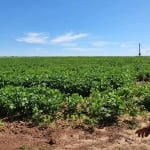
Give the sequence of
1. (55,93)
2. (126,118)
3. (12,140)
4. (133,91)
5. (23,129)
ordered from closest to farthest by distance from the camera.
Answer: (12,140) < (23,129) < (126,118) < (55,93) < (133,91)

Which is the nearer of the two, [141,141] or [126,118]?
[141,141]

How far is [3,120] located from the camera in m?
9.77

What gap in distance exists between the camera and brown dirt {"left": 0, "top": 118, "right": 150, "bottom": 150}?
7.52m

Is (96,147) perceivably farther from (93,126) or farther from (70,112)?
(70,112)

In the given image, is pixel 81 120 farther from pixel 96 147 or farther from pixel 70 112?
pixel 96 147

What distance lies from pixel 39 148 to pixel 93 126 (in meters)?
1.86

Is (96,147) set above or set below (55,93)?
below

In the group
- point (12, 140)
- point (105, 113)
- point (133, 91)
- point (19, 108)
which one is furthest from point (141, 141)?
point (133, 91)

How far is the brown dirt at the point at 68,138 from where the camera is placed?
7516 millimetres

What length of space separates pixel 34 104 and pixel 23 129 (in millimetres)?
1049

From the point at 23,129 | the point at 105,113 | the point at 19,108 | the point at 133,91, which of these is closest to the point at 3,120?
the point at 19,108

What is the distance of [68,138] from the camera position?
318 inches

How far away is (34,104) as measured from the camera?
9.76 metres

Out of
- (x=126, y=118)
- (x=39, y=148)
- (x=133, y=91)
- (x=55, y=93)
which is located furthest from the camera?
(x=133, y=91)
